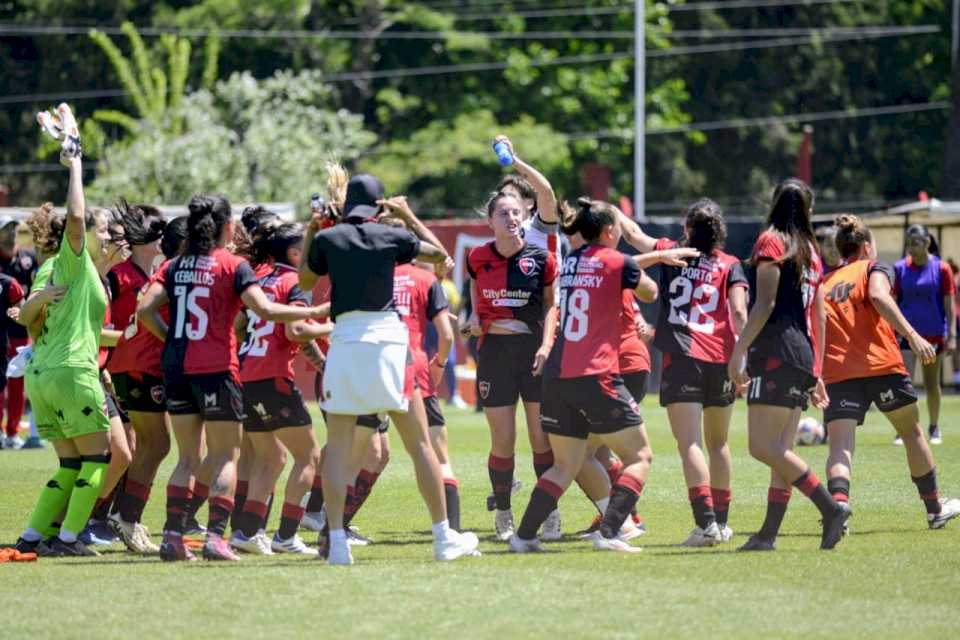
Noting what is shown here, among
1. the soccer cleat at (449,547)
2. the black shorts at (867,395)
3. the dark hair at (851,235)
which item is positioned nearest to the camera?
the soccer cleat at (449,547)

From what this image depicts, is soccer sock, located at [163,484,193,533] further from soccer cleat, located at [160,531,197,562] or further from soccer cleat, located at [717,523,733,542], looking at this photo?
soccer cleat, located at [717,523,733,542]

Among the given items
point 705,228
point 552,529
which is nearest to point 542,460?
point 552,529

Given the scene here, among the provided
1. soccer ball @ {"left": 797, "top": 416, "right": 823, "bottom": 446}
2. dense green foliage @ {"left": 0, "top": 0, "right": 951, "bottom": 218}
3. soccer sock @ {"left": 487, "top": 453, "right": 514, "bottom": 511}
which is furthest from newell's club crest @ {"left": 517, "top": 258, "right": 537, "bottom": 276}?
dense green foliage @ {"left": 0, "top": 0, "right": 951, "bottom": 218}

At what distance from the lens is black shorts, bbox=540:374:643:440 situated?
9562mm

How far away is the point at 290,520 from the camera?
10133 millimetres

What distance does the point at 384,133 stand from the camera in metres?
48.2

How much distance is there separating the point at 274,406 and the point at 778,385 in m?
3.08

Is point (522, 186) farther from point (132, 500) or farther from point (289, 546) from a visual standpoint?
point (132, 500)

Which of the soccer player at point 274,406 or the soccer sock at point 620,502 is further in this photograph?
the soccer player at point 274,406

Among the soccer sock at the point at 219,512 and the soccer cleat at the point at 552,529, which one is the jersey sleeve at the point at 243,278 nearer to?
the soccer sock at the point at 219,512

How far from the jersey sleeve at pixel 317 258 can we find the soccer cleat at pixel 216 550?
5.99ft

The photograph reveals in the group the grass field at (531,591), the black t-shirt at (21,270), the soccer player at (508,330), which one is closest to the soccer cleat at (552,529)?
the soccer player at (508,330)

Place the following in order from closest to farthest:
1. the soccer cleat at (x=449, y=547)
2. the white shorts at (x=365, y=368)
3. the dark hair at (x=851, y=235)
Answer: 1. the white shorts at (x=365, y=368)
2. the soccer cleat at (x=449, y=547)
3. the dark hair at (x=851, y=235)

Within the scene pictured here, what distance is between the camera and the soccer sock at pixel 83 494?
10031 millimetres
